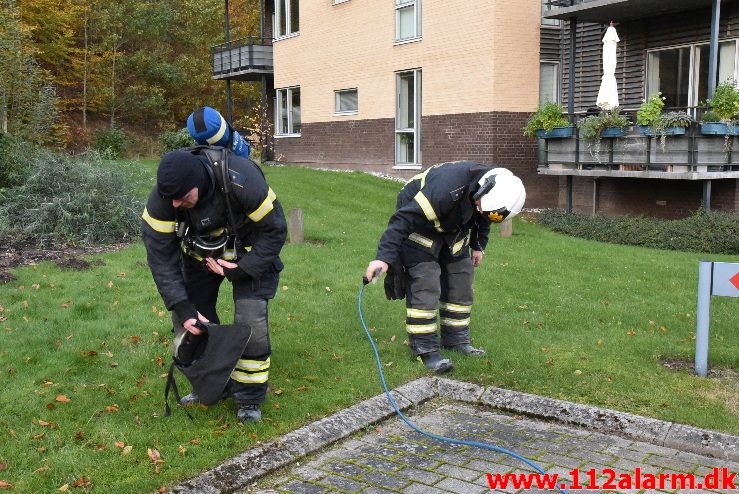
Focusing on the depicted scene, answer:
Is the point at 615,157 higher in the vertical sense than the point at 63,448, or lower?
higher

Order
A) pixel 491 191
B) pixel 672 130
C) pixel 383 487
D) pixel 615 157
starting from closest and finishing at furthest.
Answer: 1. pixel 383 487
2. pixel 491 191
3. pixel 672 130
4. pixel 615 157

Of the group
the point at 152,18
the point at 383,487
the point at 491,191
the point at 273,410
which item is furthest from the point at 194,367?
the point at 152,18

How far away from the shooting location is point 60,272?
959 cm

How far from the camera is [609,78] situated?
15.5m

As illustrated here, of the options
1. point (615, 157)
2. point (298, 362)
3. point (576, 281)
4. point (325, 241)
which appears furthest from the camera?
point (615, 157)

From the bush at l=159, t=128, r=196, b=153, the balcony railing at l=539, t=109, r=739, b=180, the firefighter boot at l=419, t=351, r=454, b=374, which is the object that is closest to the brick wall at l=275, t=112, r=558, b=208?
the balcony railing at l=539, t=109, r=739, b=180

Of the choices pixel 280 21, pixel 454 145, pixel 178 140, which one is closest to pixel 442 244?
pixel 454 145

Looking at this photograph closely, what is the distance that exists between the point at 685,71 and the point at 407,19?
7.60 m

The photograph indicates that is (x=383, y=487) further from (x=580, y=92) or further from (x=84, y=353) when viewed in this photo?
(x=580, y=92)

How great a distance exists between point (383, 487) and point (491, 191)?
7.75 ft

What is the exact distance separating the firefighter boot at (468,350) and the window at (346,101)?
17.5 meters

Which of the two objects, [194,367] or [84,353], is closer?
[194,367]

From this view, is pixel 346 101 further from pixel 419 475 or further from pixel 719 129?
pixel 419 475

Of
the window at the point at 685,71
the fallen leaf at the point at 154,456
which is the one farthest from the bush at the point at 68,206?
the window at the point at 685,71
